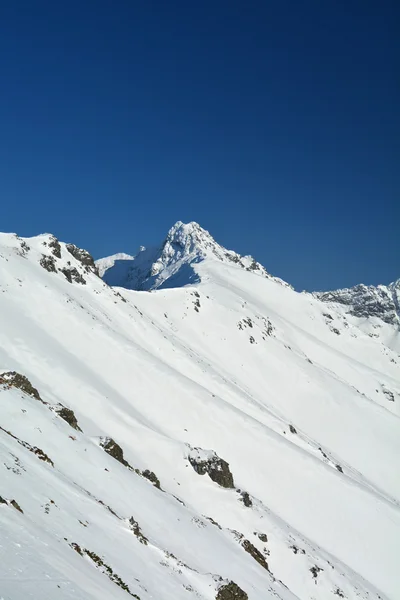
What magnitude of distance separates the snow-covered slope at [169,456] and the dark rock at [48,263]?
265mm

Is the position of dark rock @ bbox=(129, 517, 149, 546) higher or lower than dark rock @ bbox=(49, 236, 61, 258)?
lower

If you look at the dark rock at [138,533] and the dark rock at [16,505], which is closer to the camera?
the dark rock at [16,505]

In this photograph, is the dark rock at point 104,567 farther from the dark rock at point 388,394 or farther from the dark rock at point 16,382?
the dark rock at point 388,394

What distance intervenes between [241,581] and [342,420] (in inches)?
2648

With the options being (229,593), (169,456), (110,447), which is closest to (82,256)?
(169,456)

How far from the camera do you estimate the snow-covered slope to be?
1374cm

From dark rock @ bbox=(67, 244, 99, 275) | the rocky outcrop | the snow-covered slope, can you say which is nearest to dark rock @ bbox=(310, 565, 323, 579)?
the snow-covered slope

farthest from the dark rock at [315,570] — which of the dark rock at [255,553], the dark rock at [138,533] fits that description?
the dark rock at [138,533]

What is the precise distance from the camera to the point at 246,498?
1307 inches

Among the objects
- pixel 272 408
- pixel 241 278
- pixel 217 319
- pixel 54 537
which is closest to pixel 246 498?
pixel 54 537

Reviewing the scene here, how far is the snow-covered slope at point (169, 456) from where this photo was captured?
1374 cm

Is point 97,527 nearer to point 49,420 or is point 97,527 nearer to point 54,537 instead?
point 54,537

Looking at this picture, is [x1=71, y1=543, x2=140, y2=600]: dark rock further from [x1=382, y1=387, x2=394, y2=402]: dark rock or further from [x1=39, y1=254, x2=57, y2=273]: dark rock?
[x1=382, y1=387, x2=394, y2=402]: dark rock

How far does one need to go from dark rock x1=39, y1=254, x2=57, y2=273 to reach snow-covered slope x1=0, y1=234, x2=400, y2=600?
26cm
